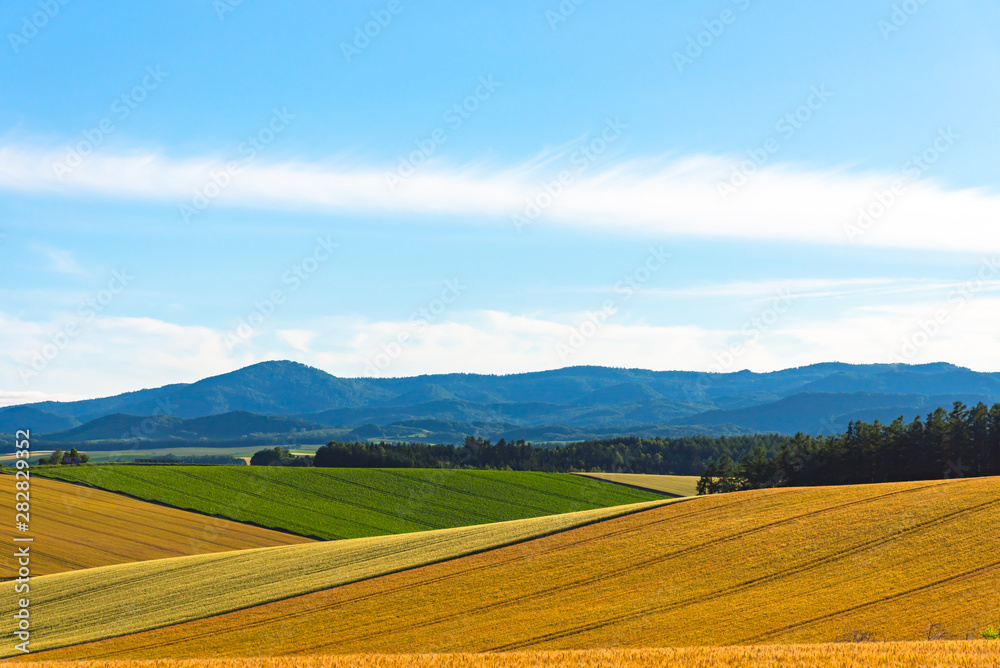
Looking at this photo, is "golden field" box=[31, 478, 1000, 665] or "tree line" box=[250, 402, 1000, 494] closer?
"golden field" box=[31, 478, 1000, 665]

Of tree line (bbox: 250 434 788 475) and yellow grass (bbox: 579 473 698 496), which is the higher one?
tree line (bbox: 250 434 788 475)

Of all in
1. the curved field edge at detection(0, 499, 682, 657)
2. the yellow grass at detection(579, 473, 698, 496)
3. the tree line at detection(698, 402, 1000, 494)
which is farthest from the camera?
the yellow grass at detection(579, 473, 698, 496)

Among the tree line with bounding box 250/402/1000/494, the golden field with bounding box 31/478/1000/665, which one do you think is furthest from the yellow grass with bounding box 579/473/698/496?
the golden field with bounding box 31/478/1000/665

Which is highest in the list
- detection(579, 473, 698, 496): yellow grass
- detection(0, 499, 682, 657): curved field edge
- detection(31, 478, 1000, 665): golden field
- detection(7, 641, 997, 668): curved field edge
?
detection(7, 641, 997, 668): curved field edge

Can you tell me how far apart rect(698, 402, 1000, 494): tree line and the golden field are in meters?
34.0

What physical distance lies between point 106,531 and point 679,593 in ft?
192

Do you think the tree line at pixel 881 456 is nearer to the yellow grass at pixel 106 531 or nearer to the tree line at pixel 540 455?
the yellow grass at pixel 106 531

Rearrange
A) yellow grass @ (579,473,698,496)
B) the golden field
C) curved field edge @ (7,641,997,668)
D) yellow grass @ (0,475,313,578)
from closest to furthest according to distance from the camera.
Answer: curved field edge @ (7,641,997,668)
the golden field
yellow grass @ (0,475,313,578)
yellow grass @ (579,473,698,496)

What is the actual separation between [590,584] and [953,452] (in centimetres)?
5493

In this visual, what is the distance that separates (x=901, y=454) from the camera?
2867 inches

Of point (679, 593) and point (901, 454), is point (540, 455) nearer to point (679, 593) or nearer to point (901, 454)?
point (901, 454)

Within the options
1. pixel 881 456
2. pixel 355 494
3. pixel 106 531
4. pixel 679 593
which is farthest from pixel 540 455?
pixel 679 593

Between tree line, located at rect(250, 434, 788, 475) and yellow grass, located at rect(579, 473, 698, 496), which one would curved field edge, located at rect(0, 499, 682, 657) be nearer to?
yellow grass, located at rect(579, 473, 698, 496)

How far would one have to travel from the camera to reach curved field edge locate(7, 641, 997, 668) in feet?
56.6
